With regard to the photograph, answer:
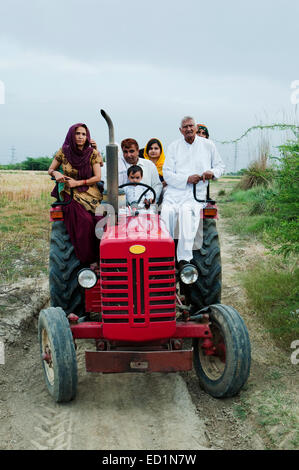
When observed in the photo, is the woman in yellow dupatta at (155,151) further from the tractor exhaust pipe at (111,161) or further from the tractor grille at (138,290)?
the tractor grille at (138,290)

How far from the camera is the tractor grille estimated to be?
3854 mm

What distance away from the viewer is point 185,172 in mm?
5637

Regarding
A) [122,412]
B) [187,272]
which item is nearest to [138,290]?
[187,272]

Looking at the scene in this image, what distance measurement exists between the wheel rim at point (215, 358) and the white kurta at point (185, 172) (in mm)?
1158

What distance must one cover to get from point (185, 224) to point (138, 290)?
122cm

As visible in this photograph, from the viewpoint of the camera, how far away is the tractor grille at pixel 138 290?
3854 mm

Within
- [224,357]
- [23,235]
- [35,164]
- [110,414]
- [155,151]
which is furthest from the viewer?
[35,164]

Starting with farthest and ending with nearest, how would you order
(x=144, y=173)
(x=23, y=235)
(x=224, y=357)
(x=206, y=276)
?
(x=23, y=235), (x=144, y=173), (x=206, y=276), (x=224, y=357)

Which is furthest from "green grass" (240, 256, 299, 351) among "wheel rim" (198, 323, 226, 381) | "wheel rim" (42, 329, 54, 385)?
"wheel rim" (42, 329, 54, 385)

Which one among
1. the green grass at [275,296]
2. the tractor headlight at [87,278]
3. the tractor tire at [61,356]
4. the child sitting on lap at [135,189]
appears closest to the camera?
the tractor tire at [61,356]

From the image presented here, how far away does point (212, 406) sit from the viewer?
3.98 metres

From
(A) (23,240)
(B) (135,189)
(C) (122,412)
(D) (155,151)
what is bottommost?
(C) (122,412)

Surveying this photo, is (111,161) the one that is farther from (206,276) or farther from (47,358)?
(47,358)

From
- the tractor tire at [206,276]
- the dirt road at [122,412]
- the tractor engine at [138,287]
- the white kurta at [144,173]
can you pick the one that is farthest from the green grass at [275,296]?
the white kurta at [144,173]
